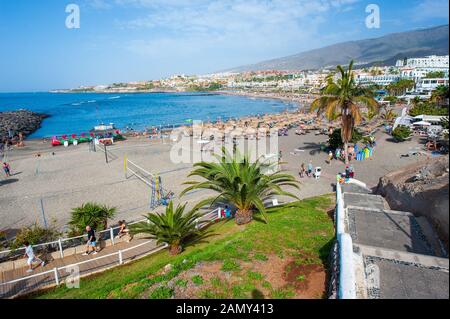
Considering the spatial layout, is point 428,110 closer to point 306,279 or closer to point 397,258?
point 397,258

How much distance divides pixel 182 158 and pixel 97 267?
1501cm

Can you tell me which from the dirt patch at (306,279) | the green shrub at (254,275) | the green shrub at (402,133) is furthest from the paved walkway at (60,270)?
the green shrub at (402,133)

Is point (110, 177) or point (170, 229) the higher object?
point (170, 229)

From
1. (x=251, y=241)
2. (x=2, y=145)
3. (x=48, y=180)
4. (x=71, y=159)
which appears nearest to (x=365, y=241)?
(x=251, y=241)

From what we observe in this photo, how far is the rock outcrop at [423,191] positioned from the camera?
575 centimetres

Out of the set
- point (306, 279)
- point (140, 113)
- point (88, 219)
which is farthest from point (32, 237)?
point (140, 113)

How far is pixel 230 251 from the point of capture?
6.19 metres

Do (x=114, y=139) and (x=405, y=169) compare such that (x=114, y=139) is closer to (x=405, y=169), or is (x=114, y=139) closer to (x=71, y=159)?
(x=71, y=159)

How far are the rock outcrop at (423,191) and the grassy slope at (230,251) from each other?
1.97 meters

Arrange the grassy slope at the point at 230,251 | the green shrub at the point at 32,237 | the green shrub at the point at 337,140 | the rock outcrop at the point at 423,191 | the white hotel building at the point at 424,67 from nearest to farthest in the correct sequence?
the grassy slope at the point at 230,251 < the rock outcrop at the point at 423,191 < the green shrub at the point at 32,237 < the green shrub at the point at 337,140 < the white hotel building at the point at 424,67

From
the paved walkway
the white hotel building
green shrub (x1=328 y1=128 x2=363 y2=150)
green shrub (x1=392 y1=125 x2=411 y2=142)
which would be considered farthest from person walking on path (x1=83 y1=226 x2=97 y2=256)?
the white hotel building

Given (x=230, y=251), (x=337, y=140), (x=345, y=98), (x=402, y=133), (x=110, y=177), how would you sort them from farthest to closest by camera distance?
1. (x=402, y=133)
2. (x=337, y=140)
3. (x=110, y=177)
4. (x=345, y=98)
5. (x=230, y=251)

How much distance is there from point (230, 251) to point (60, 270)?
4.88 meters

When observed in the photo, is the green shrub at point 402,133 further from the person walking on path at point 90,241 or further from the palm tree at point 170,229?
the person walking on path at point 90,241
